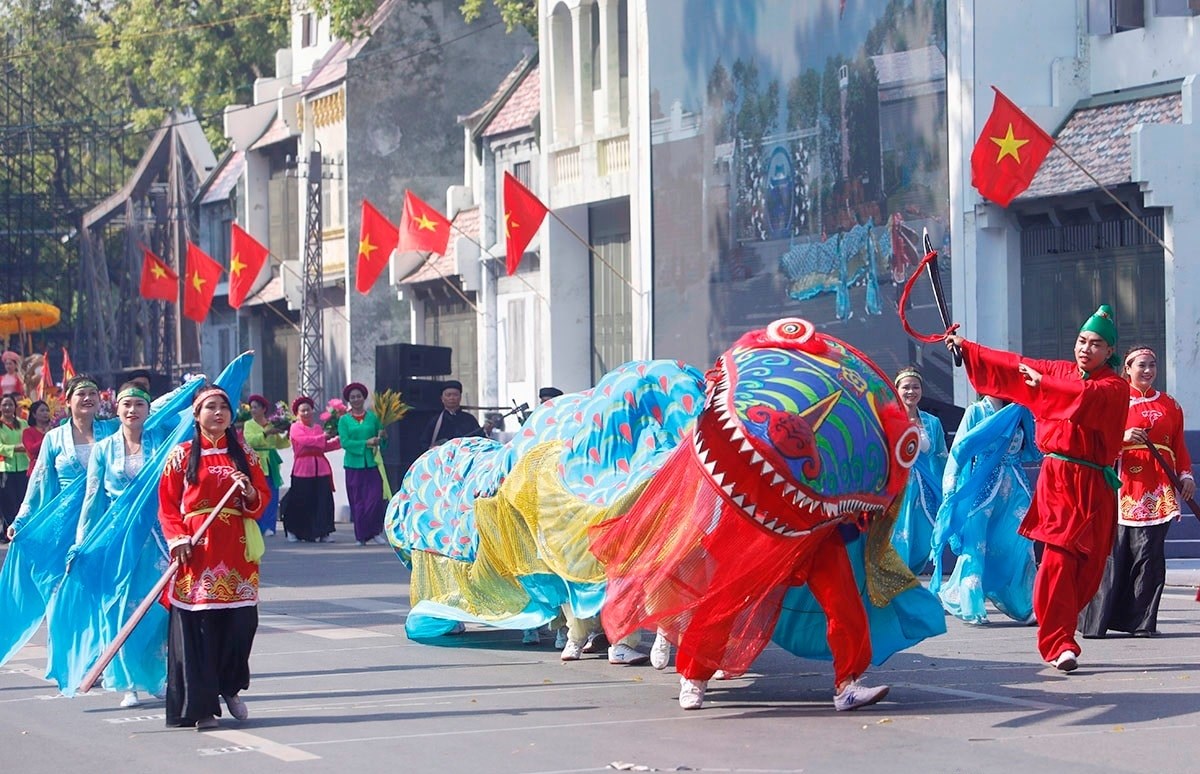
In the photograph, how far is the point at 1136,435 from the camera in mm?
12297

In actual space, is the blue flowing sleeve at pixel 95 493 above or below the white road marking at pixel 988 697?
above

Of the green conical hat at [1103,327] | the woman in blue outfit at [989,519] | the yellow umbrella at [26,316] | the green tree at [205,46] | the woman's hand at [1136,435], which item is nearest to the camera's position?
the green conical hat at [1103,327]

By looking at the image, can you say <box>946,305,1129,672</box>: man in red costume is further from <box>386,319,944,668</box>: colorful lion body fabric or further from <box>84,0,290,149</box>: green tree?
<box>84,0,290,149</box>: green tree

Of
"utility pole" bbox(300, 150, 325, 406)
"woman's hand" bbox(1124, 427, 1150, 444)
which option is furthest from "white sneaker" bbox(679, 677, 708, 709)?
"utility pole" bbox(300, 150, 325, 406)

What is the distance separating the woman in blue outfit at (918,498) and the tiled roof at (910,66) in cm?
960

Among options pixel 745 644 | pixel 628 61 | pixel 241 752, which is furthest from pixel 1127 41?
pixel 241 752

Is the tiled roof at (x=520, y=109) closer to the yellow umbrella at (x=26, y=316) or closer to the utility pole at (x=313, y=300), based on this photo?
the utility pole at (x=313, y=300)

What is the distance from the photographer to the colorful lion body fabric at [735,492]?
28.9 ft

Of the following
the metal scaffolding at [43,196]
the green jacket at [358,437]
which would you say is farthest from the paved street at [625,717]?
the metal scaffolding at [43,196]

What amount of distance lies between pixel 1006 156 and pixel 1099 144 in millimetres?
1197

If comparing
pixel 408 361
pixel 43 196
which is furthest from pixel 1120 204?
pixel 43 196

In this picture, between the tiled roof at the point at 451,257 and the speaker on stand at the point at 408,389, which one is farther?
the tiled roof at the point at 451,257

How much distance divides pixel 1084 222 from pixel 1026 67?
2.08 metres

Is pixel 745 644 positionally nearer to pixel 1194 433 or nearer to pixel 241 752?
pixel 241 752
